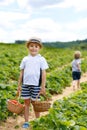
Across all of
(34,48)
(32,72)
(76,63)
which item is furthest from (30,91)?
(76,63)

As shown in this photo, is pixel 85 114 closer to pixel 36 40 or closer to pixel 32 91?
pixel 32 91

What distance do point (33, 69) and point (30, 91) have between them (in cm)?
49

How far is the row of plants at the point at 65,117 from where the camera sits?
7.07 m

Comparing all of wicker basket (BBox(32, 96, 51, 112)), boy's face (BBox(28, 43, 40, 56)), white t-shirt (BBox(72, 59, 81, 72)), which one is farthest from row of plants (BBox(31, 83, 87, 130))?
white t-shirt (BBox(72, 59, 81, 72))

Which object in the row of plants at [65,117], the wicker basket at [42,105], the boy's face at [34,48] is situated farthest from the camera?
the boy's face at [34,48]

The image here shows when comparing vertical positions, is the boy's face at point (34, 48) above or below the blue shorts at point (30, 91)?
above

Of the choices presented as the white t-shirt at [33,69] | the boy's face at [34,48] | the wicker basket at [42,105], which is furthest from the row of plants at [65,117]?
the boy's face at [34,48]

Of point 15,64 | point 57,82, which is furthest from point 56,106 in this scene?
point 15,64

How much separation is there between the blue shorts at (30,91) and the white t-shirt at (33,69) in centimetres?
9

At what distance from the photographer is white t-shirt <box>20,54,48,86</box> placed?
839 cm

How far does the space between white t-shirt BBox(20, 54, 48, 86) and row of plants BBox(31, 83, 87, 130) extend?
748mm

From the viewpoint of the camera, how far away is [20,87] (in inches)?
335

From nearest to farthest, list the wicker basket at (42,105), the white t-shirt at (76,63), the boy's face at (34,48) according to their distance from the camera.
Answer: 1. the wicker basket at (42,105)
2. the boy's face at (34,48)
3. the white t-shirt at (76,63)

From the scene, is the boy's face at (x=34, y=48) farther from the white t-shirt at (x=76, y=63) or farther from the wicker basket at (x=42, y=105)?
the white t-shirt at (x=76, y=63)
